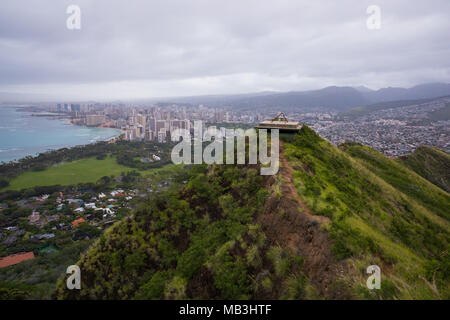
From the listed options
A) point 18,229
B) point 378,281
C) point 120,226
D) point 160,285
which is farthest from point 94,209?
point 378,281

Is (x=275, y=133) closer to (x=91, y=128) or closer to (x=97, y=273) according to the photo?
(x=97, y=273)

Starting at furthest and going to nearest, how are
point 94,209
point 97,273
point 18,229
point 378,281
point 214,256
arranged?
point 94,209 < point 18,229 < point 97,273 < point 214,256 < point 378,281

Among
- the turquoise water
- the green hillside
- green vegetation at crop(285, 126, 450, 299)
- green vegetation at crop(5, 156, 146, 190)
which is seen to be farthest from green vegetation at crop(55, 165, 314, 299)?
the turquoise water

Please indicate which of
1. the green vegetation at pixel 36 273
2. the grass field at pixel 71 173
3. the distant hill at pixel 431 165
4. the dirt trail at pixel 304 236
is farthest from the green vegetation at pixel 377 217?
the grass field at pixel 71 173

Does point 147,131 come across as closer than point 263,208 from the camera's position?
No

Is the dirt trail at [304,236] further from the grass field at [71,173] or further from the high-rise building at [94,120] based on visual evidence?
the high-rise building at [94,120]

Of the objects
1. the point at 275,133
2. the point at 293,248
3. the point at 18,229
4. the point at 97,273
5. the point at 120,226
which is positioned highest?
the point at 275,133
